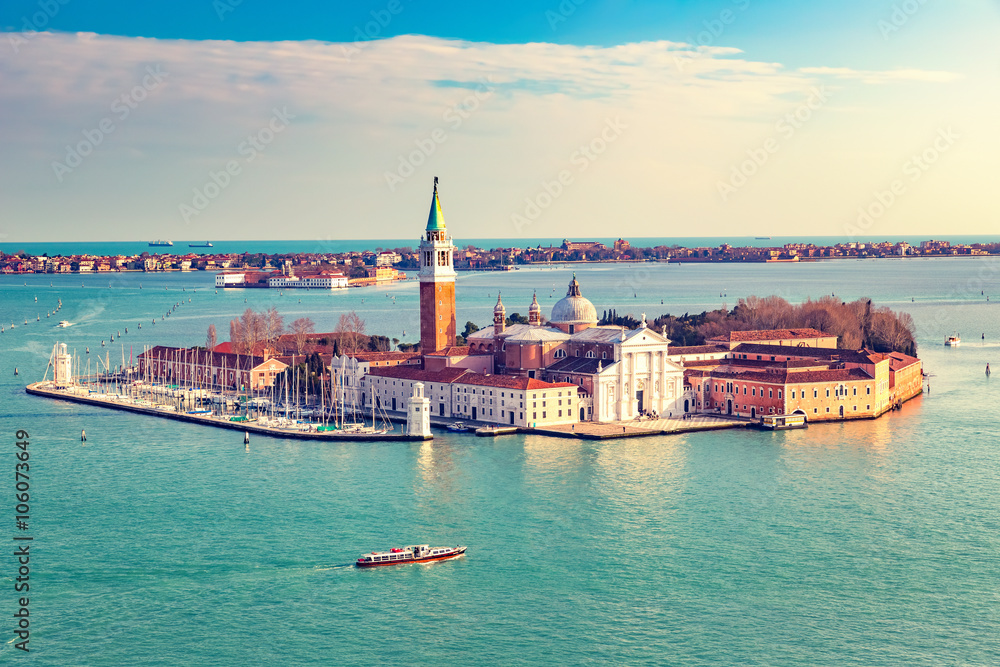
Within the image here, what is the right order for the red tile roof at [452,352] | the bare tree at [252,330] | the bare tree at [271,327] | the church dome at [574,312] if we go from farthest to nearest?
the bare tree at [271,327]
the bare tree at [252,330]
the church dome at [574,312]
the red tile roof at [452,352]

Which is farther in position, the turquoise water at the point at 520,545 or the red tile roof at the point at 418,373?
the red tile roof at the point at 418,373

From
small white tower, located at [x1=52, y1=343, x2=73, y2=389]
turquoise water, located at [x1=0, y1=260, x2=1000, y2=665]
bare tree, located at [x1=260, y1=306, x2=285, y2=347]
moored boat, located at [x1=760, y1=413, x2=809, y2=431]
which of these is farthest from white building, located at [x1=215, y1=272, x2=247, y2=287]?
moored boat, located at [x1=760, y1=413, x2=809, y2=431]

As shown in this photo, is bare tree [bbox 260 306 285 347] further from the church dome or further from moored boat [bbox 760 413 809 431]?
moored boat [bbox 760 413 809 431]

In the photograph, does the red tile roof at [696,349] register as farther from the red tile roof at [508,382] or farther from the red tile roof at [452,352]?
the red tile roof at [452,352]

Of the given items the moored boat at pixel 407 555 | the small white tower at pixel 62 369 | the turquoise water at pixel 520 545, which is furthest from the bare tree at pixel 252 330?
the moored boat at pixel 407 555

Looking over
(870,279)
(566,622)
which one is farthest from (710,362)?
(870,279)
